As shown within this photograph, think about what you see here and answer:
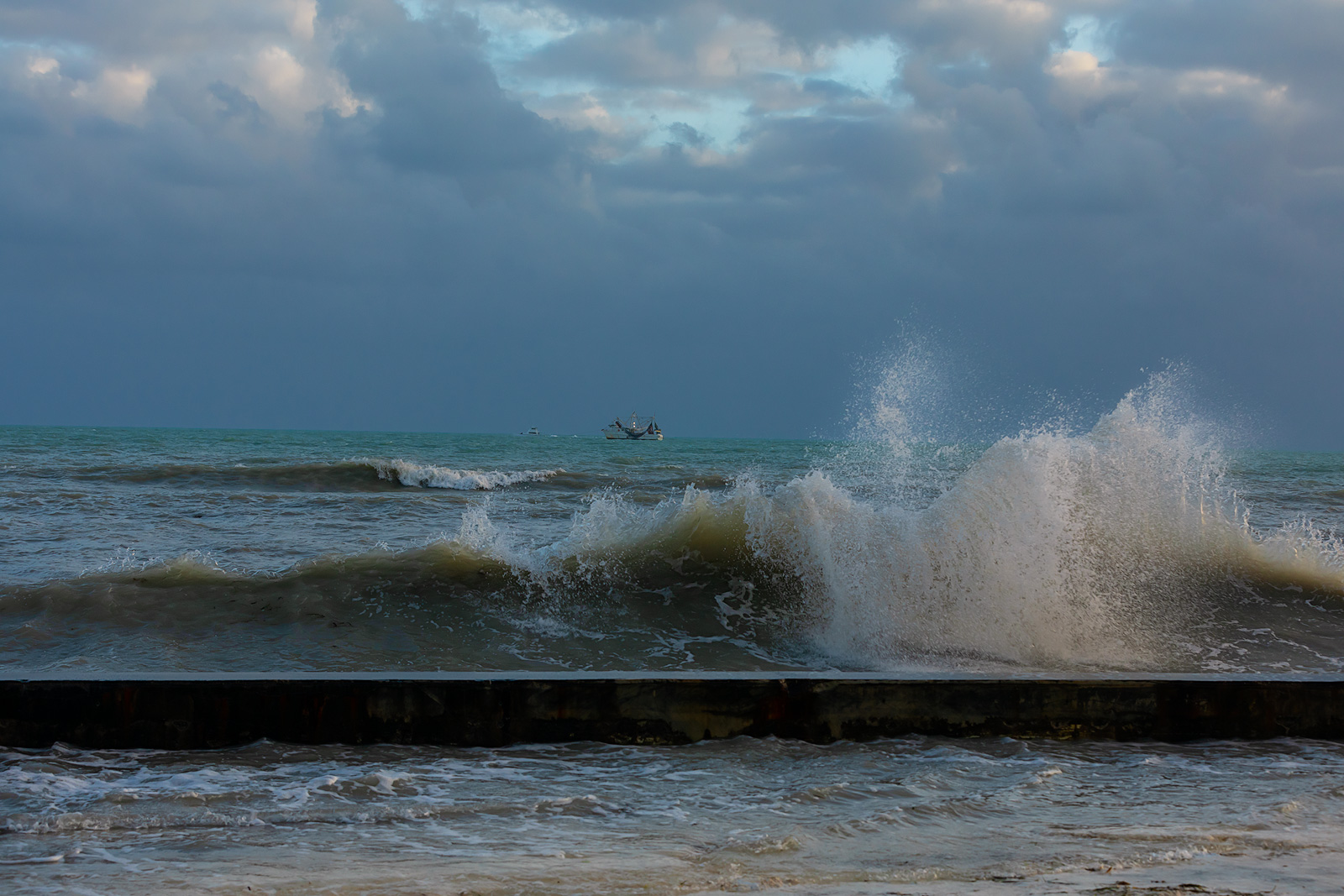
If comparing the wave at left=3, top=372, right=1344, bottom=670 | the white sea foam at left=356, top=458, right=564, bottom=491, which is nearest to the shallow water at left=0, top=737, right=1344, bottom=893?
the wave at left=3, top=372, right=1344, bottom=670

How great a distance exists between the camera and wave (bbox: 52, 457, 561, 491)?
19.4 metres

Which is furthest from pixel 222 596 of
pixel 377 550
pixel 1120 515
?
pixel 1120 515

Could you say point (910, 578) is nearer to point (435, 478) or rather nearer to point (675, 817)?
point (675, 817)

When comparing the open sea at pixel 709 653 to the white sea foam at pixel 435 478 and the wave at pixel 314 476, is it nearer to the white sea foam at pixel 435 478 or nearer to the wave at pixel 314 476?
the wave at pixel 314 476

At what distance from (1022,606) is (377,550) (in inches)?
225

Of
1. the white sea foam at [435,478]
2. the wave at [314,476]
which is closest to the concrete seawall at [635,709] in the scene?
the wave at [314,476]

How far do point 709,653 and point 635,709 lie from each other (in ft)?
8.88

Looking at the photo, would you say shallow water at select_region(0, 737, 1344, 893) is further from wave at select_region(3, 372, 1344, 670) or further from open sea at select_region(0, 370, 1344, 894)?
wave at select_region(3, 372, 1344, 670)

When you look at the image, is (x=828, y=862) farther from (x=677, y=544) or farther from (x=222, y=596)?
(x=222, y=596)

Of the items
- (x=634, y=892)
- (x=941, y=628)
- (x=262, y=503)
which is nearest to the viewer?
(x=634, y=892)

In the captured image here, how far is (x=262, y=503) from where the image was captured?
1459cm

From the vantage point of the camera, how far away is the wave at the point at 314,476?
19.4 metres

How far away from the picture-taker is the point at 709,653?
645 centimetres

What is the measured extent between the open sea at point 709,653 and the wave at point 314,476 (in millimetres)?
4372
